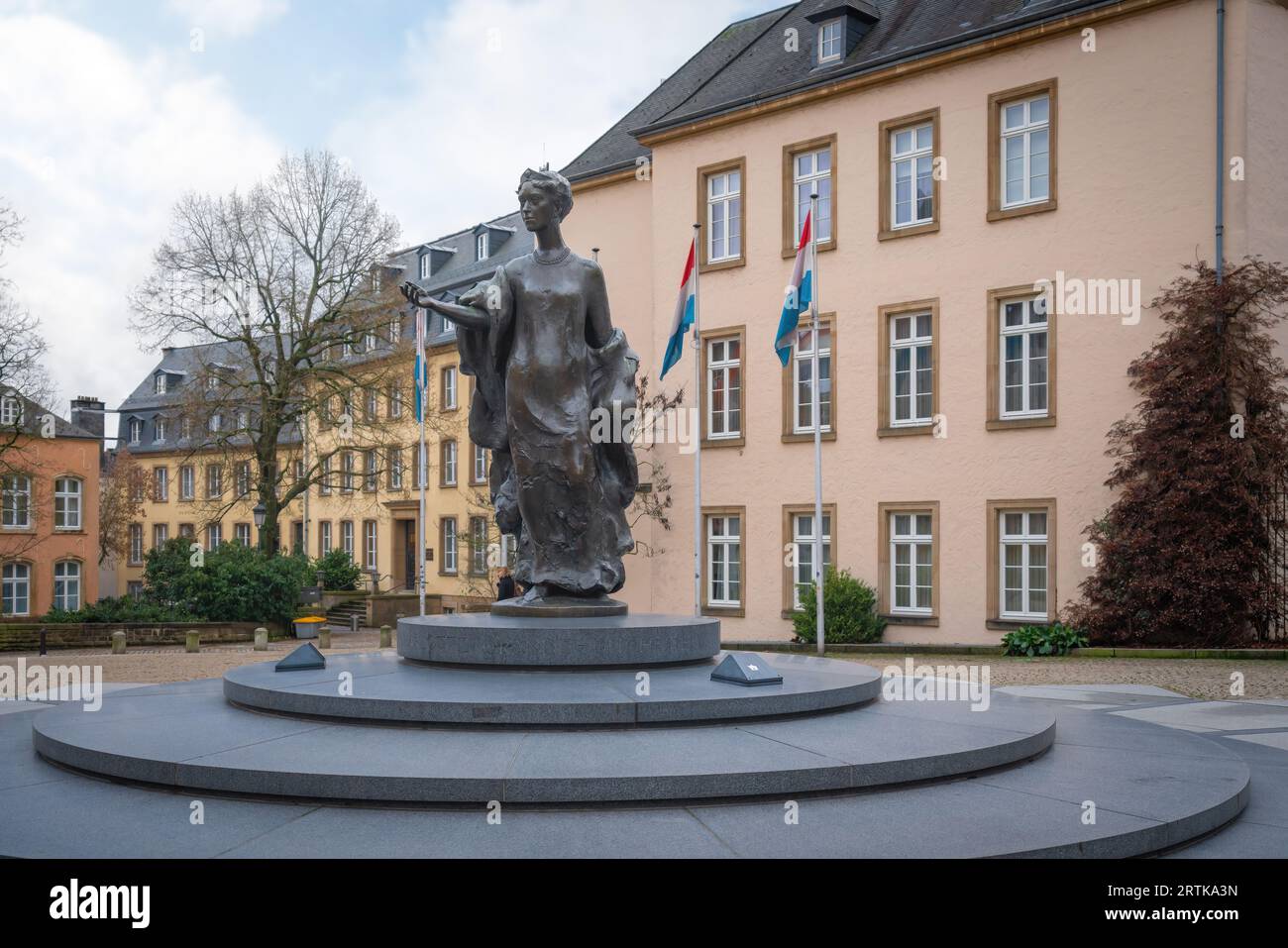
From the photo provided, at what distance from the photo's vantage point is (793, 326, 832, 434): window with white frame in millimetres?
23953

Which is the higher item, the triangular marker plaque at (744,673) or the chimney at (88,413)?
the chimney at (88,413)

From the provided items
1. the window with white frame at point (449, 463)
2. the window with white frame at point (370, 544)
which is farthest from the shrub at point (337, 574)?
the window with white frame at point (449, 463)

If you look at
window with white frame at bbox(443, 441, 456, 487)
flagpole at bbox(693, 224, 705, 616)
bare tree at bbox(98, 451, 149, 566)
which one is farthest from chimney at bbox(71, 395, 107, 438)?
flagpole at bbox(693, 224, 705, 616)

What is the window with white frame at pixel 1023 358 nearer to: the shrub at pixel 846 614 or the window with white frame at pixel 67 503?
the shrub at pixel 846 614

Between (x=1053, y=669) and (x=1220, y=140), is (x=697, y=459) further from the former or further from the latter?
(x=1220, y=140)

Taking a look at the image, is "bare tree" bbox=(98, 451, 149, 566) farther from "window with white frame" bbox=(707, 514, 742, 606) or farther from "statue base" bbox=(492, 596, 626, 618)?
"statue base" bbox=(492, 596, 626, 618)

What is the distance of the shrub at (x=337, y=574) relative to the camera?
45.1 metres

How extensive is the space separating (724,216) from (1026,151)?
6.92m

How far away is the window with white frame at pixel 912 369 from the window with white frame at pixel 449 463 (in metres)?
22.7

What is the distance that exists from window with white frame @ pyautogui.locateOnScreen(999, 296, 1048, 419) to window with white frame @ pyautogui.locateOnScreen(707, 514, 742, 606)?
21.3 ft

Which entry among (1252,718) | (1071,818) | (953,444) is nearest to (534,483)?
(1071,818)

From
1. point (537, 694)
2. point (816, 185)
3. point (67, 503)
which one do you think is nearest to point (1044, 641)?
point (816, 185)

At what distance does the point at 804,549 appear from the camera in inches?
957
